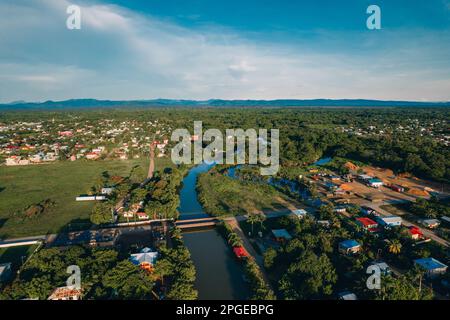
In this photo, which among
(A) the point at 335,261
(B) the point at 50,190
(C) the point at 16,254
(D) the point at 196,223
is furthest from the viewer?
(B) the point at 50,190

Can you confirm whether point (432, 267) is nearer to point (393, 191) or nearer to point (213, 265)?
point (213, 265)

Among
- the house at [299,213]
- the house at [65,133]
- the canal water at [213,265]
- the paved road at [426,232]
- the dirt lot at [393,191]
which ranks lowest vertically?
the canal water at [213,265]

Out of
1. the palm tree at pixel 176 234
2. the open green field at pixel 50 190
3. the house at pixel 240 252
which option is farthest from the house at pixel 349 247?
the open green field at pixel 50 190

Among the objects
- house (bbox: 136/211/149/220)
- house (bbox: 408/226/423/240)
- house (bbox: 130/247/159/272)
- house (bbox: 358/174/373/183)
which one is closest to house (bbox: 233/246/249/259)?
house (bbox: 130/247/159/272)

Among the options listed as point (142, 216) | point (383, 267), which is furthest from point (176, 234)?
point (383, 267)

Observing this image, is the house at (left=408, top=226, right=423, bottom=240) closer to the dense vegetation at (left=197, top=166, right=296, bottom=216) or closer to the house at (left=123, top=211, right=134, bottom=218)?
the dense vegetation at (left=197, top=166, right=296, bottom=216)

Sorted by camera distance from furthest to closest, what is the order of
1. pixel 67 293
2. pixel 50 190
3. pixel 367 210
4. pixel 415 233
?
pixel 50 190, pixel 367 210, pixel 415 233, pixel 67 293

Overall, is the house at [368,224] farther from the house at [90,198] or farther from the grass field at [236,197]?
the house at [90,198]
